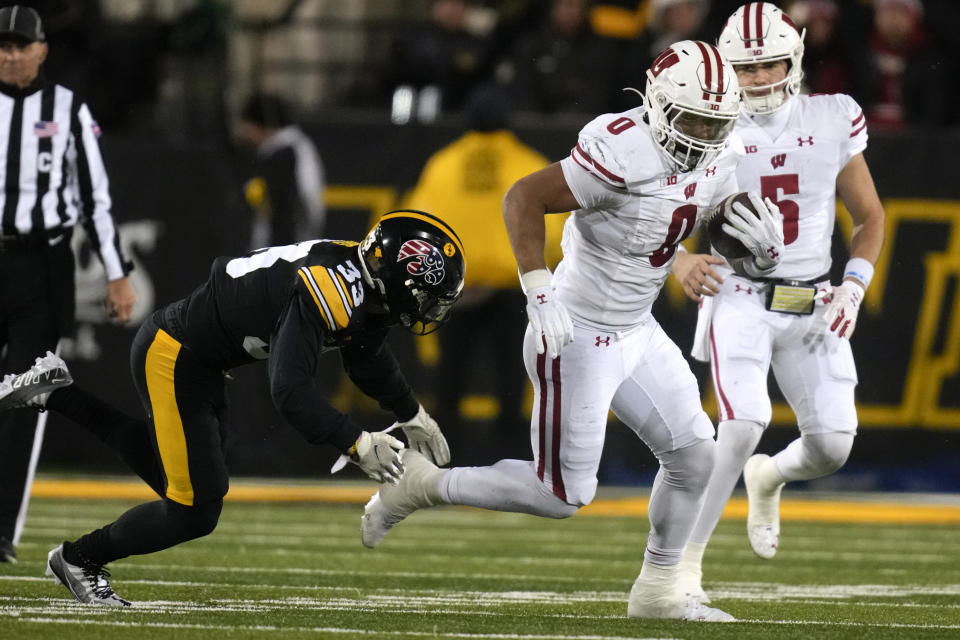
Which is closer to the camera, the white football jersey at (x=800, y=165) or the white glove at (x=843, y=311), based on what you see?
the white glove at (x=843, y=311)

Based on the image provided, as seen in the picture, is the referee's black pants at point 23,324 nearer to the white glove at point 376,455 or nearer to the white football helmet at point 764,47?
the white glove at point 376,455

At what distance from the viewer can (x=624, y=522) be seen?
7574mm

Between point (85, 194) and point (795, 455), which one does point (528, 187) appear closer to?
point (795, 455)

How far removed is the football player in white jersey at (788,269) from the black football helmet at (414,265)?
1193mm

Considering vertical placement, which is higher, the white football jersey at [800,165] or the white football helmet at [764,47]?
the white football helmet at [764,47]

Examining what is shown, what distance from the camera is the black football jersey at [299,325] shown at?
12.7 ft

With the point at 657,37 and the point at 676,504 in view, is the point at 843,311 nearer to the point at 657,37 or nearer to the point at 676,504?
the point at 676,504

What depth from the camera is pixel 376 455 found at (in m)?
3.85

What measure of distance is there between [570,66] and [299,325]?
5.49 metres

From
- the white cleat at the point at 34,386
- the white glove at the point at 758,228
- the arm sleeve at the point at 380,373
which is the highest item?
the white glove at the point at 758,228

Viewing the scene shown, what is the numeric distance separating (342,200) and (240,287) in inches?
180

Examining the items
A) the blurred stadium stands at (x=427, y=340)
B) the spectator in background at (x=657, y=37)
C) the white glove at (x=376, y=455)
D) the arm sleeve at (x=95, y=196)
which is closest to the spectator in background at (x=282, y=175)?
the blurred stadium stands at (x=427, y=340)

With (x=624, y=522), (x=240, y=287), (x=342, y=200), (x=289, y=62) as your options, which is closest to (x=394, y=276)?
(x=240, y=287)

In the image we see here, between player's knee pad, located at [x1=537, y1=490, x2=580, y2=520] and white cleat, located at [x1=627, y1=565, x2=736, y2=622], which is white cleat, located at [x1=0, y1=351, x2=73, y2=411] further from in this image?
white cleat, located at [x1=627, y1=565, x2=736, y2=622]
